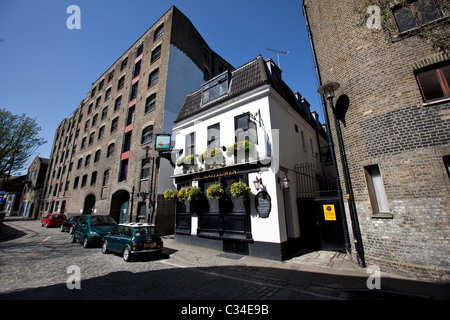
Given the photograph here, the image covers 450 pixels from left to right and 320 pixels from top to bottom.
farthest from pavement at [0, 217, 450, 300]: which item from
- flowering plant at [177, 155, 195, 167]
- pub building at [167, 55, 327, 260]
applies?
flowering plant at [177, 155, 195, 167]

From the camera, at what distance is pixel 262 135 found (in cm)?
933

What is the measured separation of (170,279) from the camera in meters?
6.20

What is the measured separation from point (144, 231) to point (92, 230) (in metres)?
4.50

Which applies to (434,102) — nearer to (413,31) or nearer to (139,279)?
(413,31)

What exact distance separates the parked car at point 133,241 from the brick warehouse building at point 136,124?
190 inches

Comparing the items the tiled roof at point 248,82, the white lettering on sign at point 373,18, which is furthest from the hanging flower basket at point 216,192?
the white lettering on sign at point 373,18

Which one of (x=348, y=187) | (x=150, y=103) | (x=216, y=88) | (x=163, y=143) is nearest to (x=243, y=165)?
(x=348, y=187)

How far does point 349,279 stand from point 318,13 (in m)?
11.8

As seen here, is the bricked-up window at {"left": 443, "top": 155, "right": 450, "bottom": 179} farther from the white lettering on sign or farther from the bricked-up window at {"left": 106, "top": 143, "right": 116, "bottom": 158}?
the bricked-up window at {"left": 106, "top": 143, "right": 116, "bottom": 158}

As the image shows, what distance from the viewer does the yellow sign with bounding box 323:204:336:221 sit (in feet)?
29.2

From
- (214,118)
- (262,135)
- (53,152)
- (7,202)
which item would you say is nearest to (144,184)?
(214,118)

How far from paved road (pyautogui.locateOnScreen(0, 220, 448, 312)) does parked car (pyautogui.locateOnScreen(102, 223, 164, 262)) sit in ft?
1.45
